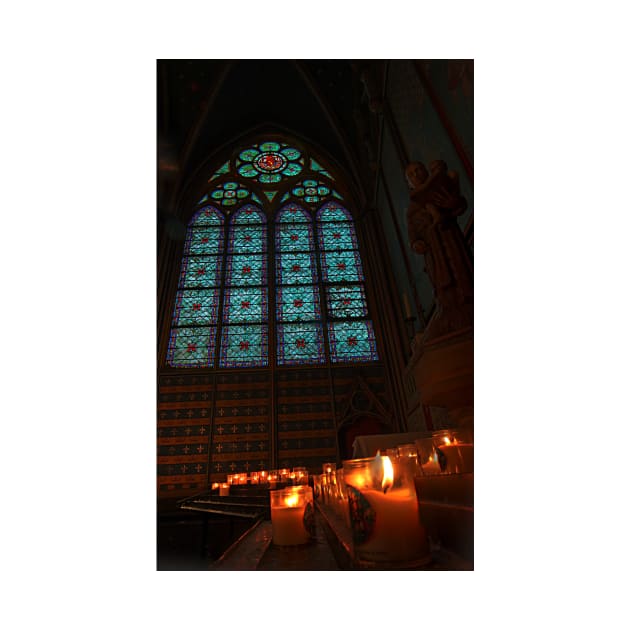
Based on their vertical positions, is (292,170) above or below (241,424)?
above

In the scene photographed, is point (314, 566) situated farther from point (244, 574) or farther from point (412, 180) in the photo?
point (412, 180)

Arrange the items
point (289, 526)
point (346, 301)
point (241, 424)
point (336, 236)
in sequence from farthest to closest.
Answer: point (336, 236), point (346, 301), point (241, 424), point (289, 526)

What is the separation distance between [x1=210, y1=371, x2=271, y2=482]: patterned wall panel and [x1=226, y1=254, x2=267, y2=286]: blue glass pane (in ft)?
6.76

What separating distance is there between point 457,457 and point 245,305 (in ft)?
24.1

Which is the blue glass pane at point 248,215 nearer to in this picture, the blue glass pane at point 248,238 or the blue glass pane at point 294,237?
the blue glass pane at point 248,238

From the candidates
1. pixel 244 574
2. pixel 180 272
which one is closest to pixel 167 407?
pixel 180 272

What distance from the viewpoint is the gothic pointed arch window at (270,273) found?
759cm

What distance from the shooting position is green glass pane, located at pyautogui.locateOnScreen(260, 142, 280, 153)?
1030 cm

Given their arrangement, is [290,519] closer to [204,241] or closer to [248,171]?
[204,241]

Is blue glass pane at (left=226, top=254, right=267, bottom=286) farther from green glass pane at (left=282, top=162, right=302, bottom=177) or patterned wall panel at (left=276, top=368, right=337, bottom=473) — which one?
green glass pane at (left=282, top=162, right=302, bottom=177)

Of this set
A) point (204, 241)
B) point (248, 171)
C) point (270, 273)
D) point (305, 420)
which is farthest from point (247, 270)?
point (305, 420)

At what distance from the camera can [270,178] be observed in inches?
387

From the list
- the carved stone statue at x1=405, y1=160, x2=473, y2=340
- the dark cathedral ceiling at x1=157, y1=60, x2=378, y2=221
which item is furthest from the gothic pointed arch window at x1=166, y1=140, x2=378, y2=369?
the carved stone statue at x1=405, y1=160, x2=473, y2=340

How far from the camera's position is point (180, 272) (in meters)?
8.38
